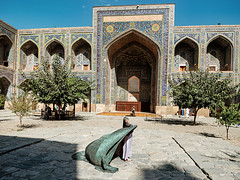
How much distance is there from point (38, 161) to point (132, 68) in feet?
67.7

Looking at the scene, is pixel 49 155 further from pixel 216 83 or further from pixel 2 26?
pixel 2 26

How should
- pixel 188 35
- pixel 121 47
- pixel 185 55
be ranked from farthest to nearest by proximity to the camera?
1. pixel 121 47
2. pixel 185 55
3. pixel 188 35

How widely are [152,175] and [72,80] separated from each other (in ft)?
31.3

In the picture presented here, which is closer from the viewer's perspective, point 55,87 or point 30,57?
point 55,87

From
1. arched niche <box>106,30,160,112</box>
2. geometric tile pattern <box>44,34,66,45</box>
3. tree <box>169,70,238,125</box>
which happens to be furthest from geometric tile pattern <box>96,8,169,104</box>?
tree <box>169,70,238,125</box>

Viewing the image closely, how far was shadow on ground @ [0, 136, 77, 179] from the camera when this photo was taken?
311cm

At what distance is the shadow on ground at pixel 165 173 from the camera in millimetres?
3183

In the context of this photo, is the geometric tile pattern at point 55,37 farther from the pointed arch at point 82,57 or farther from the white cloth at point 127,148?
the white cloth at point 127,148

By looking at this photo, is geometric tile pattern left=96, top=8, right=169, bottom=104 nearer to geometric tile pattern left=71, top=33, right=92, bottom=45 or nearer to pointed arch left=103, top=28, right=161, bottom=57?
pointed arch left=103, top=28, right=161, bottom=57

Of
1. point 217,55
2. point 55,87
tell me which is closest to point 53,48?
point 55,87

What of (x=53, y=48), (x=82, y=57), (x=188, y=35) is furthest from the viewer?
(x=53, y=48)

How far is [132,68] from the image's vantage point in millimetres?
23625

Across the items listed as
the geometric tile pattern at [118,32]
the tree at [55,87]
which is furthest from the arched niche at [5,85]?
the tree at [55,87]

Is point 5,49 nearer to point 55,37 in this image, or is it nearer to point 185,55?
point 55,37
